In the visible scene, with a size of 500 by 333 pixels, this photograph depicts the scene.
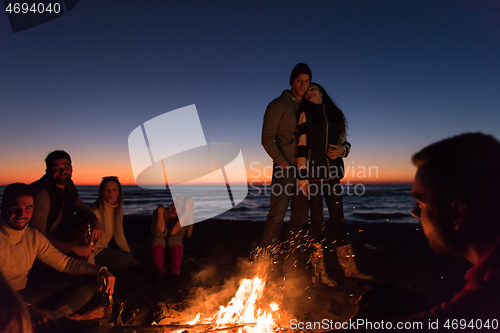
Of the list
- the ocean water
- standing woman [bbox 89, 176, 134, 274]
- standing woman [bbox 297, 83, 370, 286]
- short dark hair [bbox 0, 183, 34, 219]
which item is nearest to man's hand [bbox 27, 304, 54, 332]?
short dark hair [bbox 0, 183, 34, 219]

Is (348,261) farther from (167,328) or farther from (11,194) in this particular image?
(11,194)

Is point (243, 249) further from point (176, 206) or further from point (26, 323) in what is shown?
point (26, 323)

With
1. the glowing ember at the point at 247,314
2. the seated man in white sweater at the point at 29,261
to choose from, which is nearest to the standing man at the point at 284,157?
the glowing ember at the point at 247,314

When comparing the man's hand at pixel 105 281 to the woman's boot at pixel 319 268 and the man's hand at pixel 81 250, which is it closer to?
the man's hand at pixel 81 250

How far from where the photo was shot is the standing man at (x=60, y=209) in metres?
2.81

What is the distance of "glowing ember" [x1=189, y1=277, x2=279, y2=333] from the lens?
7.57ft

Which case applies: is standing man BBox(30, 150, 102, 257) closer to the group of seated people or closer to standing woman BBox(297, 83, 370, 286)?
the group of seated people

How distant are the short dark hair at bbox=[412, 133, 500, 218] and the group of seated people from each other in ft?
6.39

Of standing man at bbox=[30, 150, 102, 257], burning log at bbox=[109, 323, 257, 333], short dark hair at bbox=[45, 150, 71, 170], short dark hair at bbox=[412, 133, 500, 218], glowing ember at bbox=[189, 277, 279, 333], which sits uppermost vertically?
short dark hair at bbox=[45, 150, 71, 170]

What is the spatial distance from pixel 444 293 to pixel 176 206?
3794mm

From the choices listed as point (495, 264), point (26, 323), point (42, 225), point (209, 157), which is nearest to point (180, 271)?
point (42, 225)

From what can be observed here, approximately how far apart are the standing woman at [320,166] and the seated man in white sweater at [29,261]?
2.26 meters

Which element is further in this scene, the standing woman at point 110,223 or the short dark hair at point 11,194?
the standing woman at point 110,223

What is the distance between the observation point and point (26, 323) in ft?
4.16
